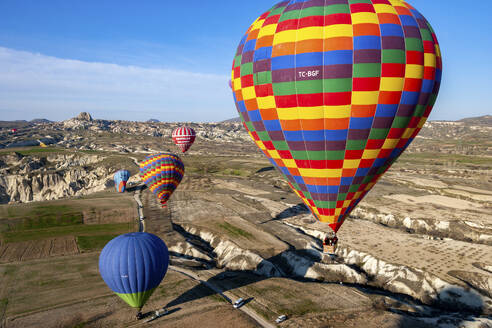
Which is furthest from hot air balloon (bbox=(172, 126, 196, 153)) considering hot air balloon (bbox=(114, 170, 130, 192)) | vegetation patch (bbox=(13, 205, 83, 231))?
vegetation patch (bbox=(13, 205, 83, 231))

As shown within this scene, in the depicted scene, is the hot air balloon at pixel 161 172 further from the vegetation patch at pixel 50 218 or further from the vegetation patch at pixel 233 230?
the vegetation patch at pixel 50 218

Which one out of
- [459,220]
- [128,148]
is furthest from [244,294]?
[128,148]

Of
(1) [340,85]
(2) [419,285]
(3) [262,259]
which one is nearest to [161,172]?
(3) [262,259]

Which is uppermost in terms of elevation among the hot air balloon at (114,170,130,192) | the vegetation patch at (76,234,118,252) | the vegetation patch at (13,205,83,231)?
the hot air balloon at (114,170,130,192)

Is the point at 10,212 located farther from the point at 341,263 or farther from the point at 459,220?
the point at 459,220

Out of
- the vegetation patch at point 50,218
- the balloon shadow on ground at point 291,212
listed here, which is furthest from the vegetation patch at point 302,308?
the vegetation patch at point 50,218

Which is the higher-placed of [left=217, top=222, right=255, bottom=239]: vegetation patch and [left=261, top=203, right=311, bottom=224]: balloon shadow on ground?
[left=261, top=203, right=311, bottom=224]: balloon shadow on ground

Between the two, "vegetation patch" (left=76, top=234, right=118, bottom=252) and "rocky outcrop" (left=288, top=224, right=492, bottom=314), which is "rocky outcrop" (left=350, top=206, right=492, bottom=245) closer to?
"rocky outcrop" (left=288, top=224, right=492, bottom=314)
